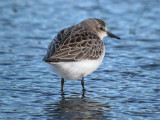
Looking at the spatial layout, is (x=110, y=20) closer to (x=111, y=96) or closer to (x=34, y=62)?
(x=34, y=62)

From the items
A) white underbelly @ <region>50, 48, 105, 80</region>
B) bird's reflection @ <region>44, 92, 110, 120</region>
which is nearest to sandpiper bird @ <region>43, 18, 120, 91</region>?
white underbelly @ <region>50, 48, 105, 80</region>

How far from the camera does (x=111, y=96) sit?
8.54m

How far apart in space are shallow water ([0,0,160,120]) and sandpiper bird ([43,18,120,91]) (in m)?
0.59

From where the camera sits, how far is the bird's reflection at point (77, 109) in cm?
745

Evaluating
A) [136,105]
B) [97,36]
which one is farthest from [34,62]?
[136,105]

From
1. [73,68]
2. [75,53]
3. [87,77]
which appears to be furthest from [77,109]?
[87,77]

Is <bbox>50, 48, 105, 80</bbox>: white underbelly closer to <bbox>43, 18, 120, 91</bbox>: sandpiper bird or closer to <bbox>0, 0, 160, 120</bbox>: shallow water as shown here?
<bbox>43, 18, 120, 91</bbox>: sandpiper bird

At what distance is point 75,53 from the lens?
8328 millimetres

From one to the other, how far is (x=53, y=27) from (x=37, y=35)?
3.02 feet

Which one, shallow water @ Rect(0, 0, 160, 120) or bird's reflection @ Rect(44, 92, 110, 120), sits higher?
shallow water @ Rect(0, 0, 160, 120)

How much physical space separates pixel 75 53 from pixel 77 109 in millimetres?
1194

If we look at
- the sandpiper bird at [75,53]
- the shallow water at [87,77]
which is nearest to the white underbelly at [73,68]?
the sandpiper bird at [75,53]

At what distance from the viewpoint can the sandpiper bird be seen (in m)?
8.09

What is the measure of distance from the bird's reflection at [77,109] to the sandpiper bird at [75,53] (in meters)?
0.54
